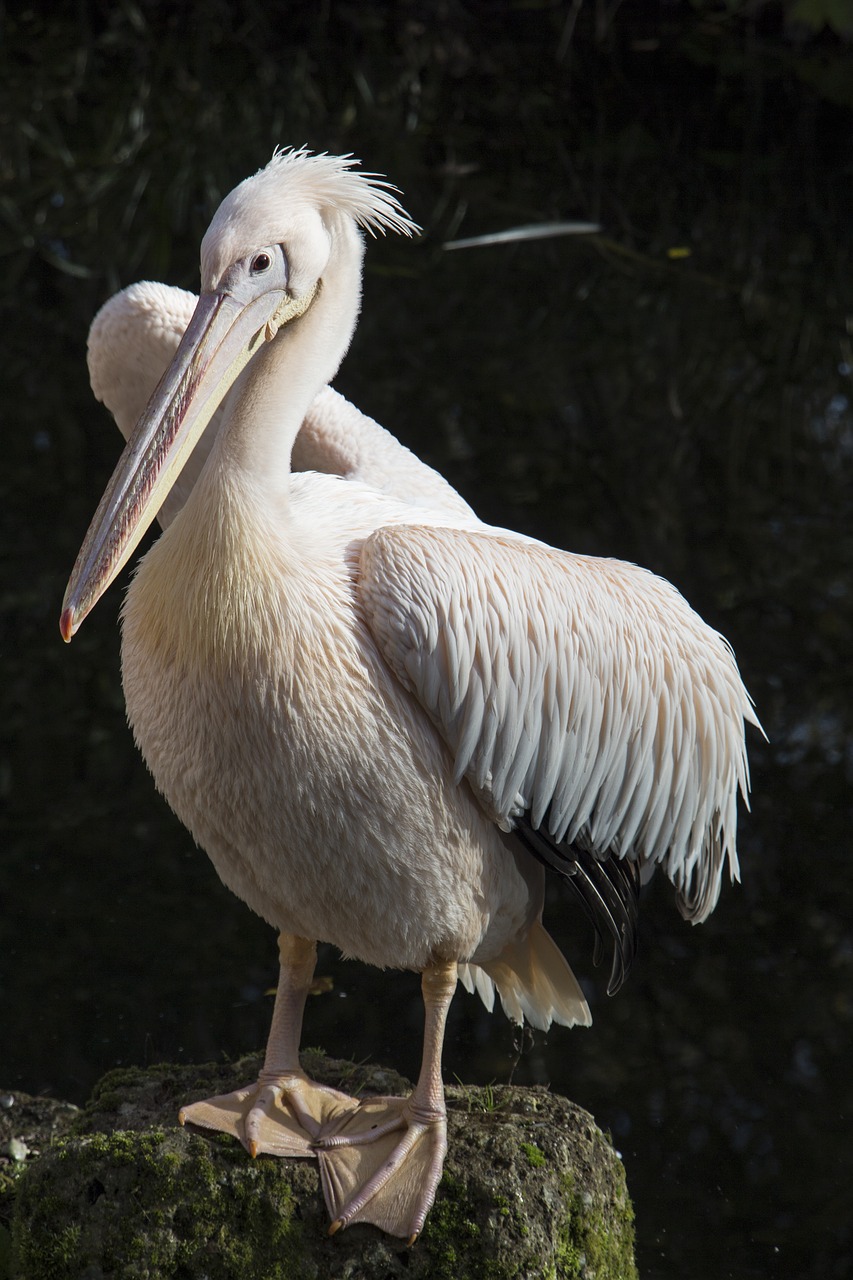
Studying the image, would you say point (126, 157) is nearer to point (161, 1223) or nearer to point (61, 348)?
point (61, 348)

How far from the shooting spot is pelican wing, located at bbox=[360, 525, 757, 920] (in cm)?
274

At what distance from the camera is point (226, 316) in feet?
8.68

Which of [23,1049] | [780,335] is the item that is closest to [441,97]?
[780,335]

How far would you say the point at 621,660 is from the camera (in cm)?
295

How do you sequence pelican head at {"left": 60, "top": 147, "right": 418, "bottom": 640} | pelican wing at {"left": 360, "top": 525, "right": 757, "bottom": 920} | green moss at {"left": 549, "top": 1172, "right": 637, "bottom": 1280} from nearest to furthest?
pelican head at {"left": 60, "top": 147, "right": 418, "bottom": 640}
pelican wing at {"left": 360, "top": 525, "right": 757, "bottom": 920}
green moss at {"left": 549, "top": 1172, "right": 637, "bottom": 1280}

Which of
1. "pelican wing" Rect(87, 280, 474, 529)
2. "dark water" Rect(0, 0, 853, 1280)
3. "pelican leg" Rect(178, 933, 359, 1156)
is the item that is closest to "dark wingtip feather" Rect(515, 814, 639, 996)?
"pelican leg" Rect(178, 933, 359, 1156)

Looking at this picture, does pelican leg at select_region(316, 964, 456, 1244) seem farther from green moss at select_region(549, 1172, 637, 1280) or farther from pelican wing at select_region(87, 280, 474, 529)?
pelican wing at select_region(87, 280, 474, 529)

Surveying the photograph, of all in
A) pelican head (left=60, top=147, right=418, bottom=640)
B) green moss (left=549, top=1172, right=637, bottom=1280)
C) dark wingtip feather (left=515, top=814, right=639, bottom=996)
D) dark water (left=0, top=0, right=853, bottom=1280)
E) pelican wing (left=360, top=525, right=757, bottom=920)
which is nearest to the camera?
pelican head (left=60, top=147, right=418, bottom=640)

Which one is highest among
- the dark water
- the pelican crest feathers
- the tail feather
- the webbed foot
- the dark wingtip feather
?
the pelican crest feathers

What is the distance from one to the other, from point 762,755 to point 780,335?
3.52 m

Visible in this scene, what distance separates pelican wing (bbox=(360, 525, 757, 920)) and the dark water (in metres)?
1.19

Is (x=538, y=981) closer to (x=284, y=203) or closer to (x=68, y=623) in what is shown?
(x=68, y=623)

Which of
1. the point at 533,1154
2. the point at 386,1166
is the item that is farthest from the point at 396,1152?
the point at 533,1154

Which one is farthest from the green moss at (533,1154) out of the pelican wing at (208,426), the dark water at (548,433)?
the pelican wing at (208,426)
